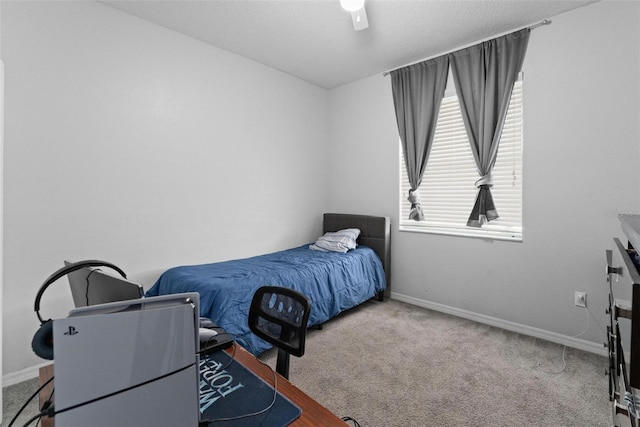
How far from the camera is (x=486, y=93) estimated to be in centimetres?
291

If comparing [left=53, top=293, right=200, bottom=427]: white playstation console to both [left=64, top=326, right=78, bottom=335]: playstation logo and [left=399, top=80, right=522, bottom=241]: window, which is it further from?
[left=399, top=80, right=522, bottom=241]: window

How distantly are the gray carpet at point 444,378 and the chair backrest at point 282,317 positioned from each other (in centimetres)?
80

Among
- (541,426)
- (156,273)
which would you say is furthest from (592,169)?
(156,273)

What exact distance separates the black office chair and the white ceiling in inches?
89.8

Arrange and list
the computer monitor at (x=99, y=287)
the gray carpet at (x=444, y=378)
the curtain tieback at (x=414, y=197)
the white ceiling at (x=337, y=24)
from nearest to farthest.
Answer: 1. the computer monitor at (x=99, y=287)
2. the gray carpet at (x=444, y=378)
3. the white ceiling at (x=337, y=24)
4. the curtain tieback at (x=414, y=197)

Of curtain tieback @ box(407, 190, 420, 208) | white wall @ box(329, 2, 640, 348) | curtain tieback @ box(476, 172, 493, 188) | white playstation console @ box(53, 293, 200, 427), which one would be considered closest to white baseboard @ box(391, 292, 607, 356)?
white wall @ box(329, 2, 640, 348)

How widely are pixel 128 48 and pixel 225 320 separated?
240 cm

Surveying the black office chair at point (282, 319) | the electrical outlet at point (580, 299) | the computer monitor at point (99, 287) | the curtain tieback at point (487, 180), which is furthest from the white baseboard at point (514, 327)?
the computer monitor at point (99, 287)

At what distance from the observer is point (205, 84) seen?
3.09 m

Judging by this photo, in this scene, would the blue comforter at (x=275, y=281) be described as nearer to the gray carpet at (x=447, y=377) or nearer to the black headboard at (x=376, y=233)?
the black headboard at (x=376, y=233)

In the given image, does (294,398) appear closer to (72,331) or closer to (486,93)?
(72,331)

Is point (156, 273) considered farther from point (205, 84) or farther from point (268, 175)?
point (205, 84)

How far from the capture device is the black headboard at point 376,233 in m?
3.66

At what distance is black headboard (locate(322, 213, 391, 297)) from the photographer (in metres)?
3.66
